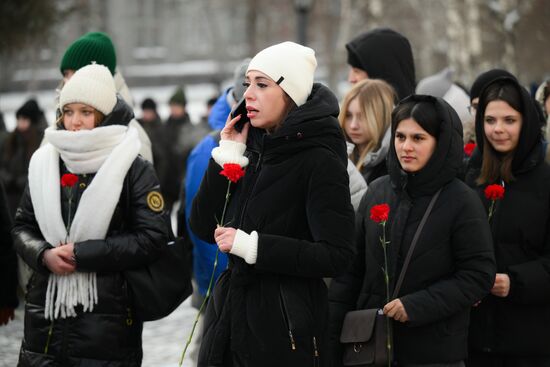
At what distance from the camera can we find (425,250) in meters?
5.21

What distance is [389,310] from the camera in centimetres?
511

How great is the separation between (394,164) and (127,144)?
1.32 meters

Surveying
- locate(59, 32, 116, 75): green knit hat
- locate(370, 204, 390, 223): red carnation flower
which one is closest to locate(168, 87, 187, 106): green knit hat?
locate(59, 32, 116, 75): green knit hat

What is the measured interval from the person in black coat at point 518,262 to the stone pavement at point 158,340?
3009 mm

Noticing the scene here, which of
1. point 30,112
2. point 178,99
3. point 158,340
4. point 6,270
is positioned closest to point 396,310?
point 6,270

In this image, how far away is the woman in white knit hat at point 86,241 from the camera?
18.2 feet

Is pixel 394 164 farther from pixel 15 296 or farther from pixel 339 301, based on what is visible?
pixel 15 296

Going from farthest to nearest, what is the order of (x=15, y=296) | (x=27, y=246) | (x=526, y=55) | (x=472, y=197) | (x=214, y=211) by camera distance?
(x=526, y=55)
(x=15, y=296)
(x=27, y=246)
(x=472, y=197)
(x=214, y=211)

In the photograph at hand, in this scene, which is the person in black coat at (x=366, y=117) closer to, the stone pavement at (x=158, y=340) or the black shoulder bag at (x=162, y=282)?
the black shoulder bag at (x=162, y=282)

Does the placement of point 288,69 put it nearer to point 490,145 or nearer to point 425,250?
point 425,250

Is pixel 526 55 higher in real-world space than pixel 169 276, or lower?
higher

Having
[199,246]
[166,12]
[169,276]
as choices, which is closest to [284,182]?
[169,276]

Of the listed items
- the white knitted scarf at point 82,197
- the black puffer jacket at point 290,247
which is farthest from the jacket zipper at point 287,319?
the white knitted scarf at point 82,197

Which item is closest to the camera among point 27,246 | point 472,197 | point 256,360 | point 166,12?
point 256,360
